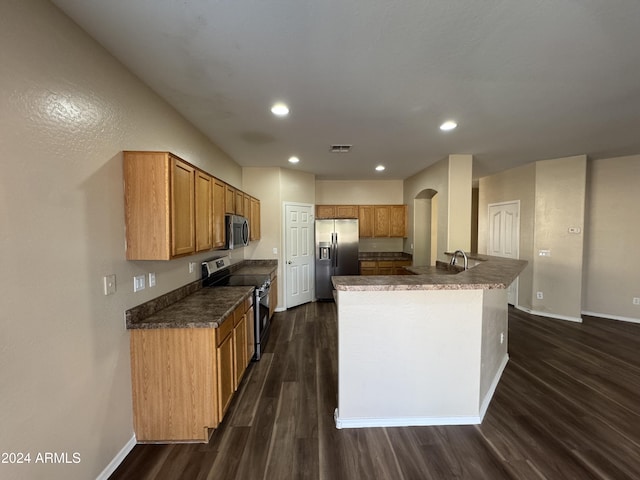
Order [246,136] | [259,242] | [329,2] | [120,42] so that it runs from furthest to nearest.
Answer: [259,242], [246,136], [120,42], [329,2]

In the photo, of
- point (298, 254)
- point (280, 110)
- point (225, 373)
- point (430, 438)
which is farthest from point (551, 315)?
point (280, 110)

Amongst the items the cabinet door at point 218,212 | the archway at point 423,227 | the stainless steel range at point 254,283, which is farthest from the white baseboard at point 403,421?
the archway at point 423,227

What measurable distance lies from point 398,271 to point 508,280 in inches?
158

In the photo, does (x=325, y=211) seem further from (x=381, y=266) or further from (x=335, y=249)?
(x=381, y=266)

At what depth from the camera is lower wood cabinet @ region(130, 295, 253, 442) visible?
1.85 meters

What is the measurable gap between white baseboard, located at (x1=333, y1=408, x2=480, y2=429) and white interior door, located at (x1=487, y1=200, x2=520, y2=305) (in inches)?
142

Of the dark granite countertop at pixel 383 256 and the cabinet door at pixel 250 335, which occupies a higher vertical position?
the dark granite countertop at pixel 383 256

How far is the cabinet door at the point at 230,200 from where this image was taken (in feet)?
9.77

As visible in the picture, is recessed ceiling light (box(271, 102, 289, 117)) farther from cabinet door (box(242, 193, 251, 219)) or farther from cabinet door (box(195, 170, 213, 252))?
cabinet door (box(242, 193, 251, 219))

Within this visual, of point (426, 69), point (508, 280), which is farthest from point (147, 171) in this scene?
point (508, 280)

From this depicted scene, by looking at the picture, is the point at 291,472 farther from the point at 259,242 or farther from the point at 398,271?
the point at 398,271

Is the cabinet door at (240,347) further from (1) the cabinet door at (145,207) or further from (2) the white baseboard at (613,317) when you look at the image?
(2) the white baseboard at (613,317)

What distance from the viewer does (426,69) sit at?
72.8 inches

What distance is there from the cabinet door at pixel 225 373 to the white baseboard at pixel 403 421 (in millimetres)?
907
